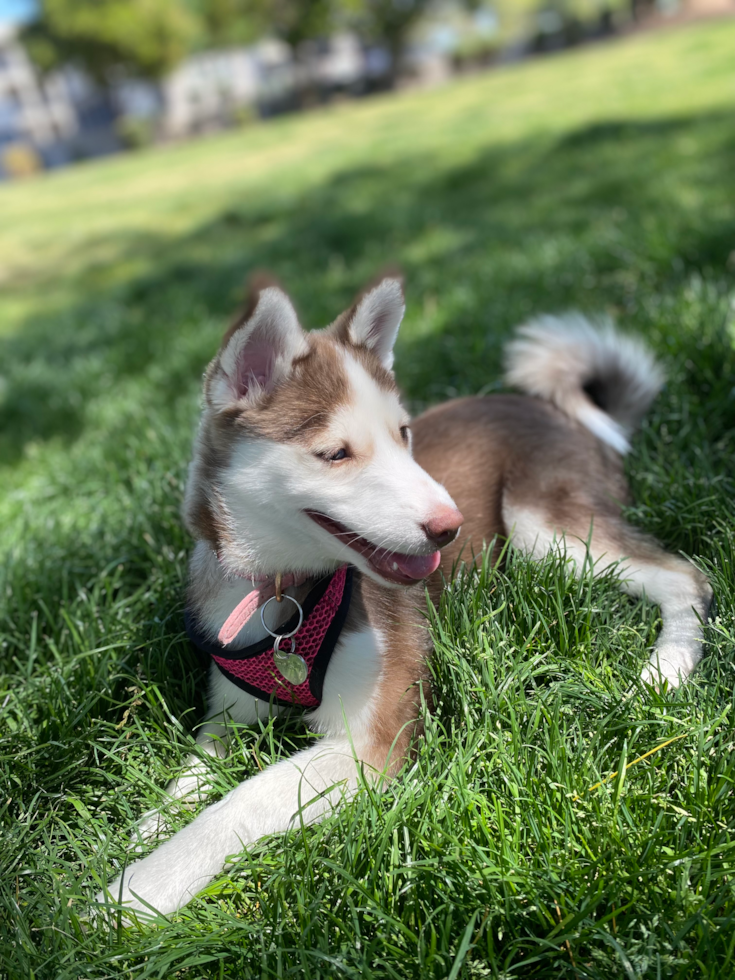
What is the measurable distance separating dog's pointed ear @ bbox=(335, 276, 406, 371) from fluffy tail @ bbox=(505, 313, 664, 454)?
3.39ft

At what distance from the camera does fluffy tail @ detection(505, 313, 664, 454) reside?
9.83 feet

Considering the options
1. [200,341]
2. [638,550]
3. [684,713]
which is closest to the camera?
[684,713]

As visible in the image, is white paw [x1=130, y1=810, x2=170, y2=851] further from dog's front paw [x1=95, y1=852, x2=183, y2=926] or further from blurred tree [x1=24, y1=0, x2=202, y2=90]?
blurred tree [x1=24, y1=0, x2=202, y2=90]

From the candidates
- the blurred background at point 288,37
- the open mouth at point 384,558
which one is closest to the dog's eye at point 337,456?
the open mouth at point 384,558

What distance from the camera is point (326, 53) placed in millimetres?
58844

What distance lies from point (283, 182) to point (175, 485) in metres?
11.0

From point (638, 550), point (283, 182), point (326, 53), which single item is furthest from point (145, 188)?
point (326, 53)

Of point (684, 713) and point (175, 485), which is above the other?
point (175, 485)

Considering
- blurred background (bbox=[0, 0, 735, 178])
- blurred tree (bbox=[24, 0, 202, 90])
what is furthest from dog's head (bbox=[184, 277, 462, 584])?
blurred tree (bbox=[24, 0, 202, 90])

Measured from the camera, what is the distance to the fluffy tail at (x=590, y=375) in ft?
9.83

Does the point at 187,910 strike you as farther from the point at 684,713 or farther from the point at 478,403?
the point at 478,403

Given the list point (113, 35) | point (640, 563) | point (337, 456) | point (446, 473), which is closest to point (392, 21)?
point (113, 35)

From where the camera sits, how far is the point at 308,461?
182 centimetres

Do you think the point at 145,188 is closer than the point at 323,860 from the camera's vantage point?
No
